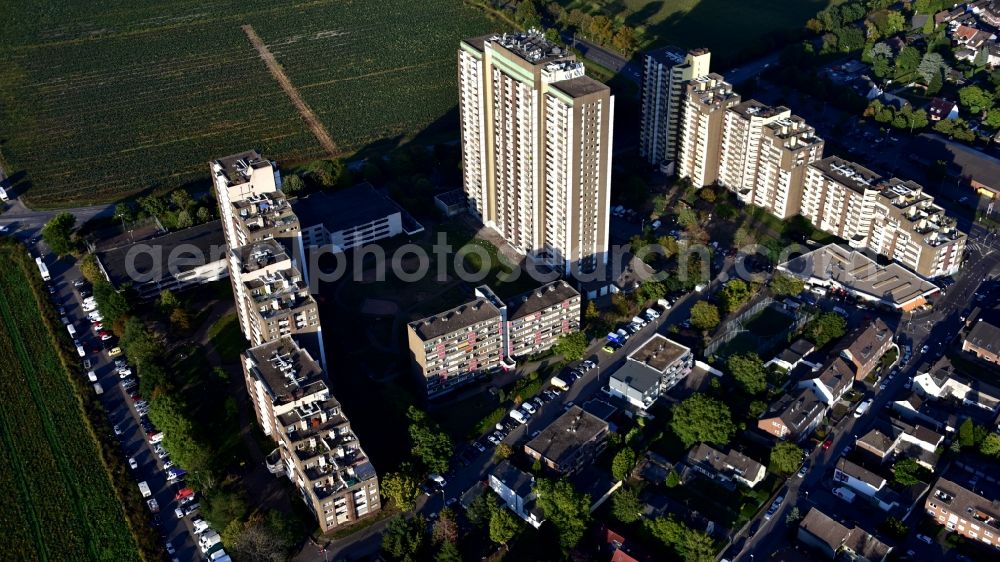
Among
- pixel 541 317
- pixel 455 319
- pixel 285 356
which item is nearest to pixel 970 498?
pixel 541 317

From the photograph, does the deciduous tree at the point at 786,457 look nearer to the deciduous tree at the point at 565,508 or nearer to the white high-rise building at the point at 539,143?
the deciduous tree at the point at 565,508

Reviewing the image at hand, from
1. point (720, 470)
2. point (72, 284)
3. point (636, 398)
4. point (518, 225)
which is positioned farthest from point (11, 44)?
point (720, 470)

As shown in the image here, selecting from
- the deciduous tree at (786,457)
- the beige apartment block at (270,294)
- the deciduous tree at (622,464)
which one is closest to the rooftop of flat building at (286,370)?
the beige apartment block at (270,294)

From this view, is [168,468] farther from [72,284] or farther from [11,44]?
[11,44]

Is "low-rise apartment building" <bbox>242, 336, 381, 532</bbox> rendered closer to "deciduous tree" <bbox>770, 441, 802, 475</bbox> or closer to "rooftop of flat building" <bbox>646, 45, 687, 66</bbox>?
"deciduous tree" <bbox>770, 441, 802, 475</bbox>

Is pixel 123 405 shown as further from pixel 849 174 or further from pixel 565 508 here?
pixel 849 174
